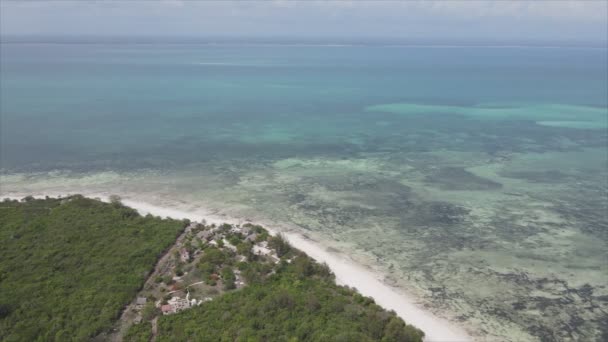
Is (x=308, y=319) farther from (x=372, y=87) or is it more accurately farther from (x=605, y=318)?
(x=372, y=87)

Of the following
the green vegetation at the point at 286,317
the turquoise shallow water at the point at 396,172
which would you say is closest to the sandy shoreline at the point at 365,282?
the turquoise shallow water at the point at 396,172

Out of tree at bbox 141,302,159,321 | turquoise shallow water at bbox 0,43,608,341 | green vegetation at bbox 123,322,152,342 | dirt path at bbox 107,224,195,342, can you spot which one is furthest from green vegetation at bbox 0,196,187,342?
turquoise shallow water at bbox 0,43,608,341

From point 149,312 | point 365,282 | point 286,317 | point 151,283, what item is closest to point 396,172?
point 365,282

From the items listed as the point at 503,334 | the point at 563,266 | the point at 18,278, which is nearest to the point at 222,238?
the point at 18,278

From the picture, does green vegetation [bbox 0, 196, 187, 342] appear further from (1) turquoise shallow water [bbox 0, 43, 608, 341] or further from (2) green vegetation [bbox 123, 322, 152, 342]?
(1) turquoise shallow water [bbox 0, 43, 608, 341]

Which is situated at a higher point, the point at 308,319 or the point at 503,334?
the point at 308,319

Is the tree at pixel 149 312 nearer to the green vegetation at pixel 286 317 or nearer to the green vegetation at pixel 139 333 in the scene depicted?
the green vegetation at pixel 139 333

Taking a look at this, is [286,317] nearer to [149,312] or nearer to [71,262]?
[149,312]
